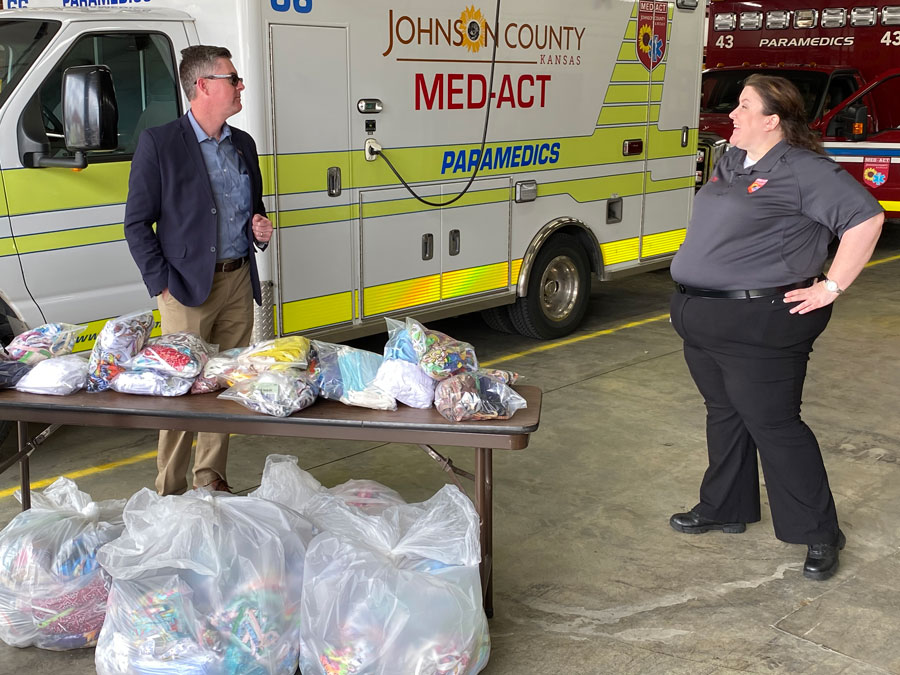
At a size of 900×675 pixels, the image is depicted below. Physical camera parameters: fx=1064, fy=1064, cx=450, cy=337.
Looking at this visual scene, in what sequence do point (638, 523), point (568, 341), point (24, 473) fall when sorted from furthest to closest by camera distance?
point (568, 341) < point (638, 523) < point (24, 473)

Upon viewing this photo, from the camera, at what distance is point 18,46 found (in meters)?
4.73

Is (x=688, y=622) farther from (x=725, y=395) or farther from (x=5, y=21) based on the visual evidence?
(x=5, y=21)

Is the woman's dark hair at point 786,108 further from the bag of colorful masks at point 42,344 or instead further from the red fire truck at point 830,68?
the red fire truck at point 830,68

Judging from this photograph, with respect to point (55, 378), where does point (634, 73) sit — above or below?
above

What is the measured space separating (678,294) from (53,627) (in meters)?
2.45

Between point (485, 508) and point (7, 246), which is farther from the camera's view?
point (7, 246)

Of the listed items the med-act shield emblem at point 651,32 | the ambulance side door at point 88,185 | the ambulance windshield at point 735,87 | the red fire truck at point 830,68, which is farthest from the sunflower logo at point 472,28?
the ambulance windshield at point 735,87

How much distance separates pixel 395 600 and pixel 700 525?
5.98 feet

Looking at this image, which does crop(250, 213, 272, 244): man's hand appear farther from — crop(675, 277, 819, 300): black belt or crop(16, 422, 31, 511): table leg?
crop(675, 277, 819, 300): black belt

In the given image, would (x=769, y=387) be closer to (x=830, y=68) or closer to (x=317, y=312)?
(x=317, y=312)

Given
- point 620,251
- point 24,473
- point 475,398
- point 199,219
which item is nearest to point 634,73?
point 620,251

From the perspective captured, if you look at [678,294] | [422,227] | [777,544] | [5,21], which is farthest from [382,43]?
[777,544]

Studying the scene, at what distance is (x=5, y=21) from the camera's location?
4828 millimetres

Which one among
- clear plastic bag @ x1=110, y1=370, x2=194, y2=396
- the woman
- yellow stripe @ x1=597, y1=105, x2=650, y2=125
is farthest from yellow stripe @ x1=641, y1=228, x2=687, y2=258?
clear plastic bag @ x1=110, y1=370, x2=194, y2=396
